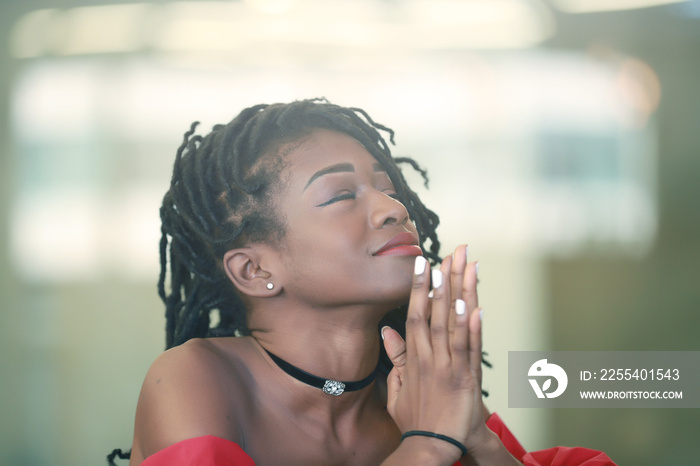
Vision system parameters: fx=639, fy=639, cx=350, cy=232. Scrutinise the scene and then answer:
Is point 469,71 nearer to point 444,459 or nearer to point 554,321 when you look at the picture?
point 554,321

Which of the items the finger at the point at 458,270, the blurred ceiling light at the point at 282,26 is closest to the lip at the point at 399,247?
the finger at the point at 458,270

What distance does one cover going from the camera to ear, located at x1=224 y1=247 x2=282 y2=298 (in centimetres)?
136

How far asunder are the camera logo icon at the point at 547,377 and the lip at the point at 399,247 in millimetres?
1750

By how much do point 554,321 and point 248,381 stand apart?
1.87m

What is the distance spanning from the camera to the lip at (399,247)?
1247 mm

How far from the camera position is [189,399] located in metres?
1.12

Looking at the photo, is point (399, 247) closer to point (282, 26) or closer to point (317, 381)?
point (317, 381)

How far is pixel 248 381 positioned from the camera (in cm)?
131

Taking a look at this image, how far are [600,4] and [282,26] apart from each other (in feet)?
4.69

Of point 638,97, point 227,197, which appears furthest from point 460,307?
point 638,97

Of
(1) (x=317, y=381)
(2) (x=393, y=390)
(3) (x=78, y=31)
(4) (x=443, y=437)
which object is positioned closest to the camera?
(4) (x=443, y=437)

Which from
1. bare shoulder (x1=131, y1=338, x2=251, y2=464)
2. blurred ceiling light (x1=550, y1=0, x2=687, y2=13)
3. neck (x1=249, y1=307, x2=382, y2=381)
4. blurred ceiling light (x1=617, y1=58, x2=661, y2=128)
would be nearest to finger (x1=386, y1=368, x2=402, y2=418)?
neck (x1=249, y1=307, x2=382, y2=381)

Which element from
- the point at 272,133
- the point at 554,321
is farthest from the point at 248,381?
the point at 554,321

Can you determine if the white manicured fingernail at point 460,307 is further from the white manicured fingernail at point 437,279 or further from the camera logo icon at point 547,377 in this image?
the camera logo icon at point 547,377
